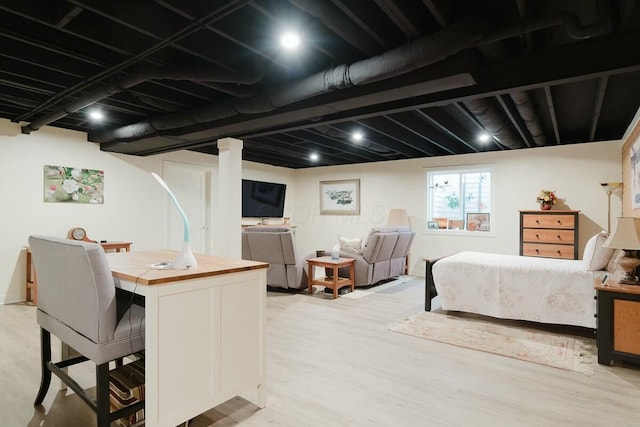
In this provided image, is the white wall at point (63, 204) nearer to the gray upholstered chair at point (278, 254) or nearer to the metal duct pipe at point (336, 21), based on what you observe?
the gray upholstered chair at point (278, 254)

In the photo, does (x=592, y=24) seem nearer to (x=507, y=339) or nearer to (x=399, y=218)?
(x=507, y=339)

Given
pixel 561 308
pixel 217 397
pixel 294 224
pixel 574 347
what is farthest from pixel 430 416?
pixel 294 224

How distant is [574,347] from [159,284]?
3615 mm

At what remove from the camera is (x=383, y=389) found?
2.49 metres

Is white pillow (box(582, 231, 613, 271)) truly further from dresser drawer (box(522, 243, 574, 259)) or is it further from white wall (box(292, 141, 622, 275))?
white wall (box(292, 141, 622, 275))

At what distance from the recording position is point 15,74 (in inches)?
128

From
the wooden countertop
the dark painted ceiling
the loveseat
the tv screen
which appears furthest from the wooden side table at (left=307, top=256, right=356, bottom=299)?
the tv screen

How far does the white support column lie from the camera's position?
193 inches

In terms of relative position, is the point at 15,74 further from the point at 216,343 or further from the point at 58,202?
the point at 216,343

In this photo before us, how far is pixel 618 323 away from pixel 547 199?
3.23 metres

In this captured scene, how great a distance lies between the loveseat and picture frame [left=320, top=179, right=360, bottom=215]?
211 cm

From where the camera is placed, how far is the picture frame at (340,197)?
8.29 meters

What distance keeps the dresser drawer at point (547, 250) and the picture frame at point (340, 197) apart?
359 centimetres

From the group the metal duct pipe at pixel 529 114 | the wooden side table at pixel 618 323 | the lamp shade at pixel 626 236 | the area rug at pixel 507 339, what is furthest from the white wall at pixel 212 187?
the wooden side table at pixel 618 323
